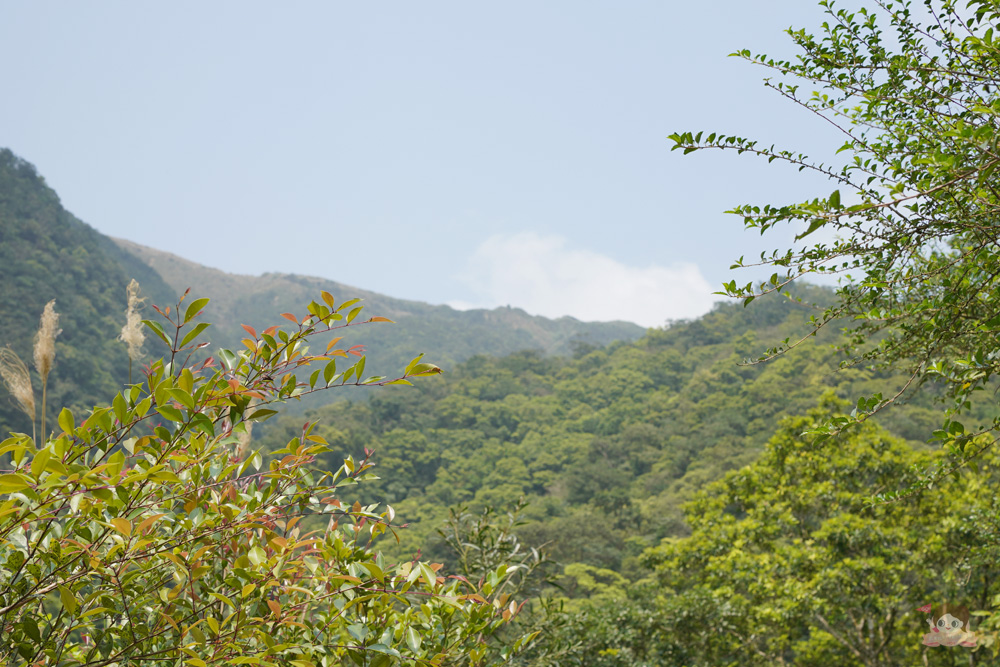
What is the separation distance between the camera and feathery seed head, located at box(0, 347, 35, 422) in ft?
5.23

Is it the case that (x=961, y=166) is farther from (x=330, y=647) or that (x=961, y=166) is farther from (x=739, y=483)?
(x=739, y=483)

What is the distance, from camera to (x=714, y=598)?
5949mm

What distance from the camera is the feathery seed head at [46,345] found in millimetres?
1648

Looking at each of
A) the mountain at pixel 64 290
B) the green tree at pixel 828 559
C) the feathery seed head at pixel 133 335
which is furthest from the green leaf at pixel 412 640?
the mountain at pixel 64 290

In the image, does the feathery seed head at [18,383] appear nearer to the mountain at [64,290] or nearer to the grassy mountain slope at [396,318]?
the mountain at [64,290]

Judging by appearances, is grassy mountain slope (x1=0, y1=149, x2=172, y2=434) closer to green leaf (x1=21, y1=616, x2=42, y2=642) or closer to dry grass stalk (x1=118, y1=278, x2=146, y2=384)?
dry grass stalk (x1=118, y1=278, x2=146, y2=384)

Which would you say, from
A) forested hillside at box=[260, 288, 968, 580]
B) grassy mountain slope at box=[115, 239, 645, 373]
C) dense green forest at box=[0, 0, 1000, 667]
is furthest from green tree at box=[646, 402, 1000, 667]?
grassy mountain slope at box=[115, 239, 645, 373]

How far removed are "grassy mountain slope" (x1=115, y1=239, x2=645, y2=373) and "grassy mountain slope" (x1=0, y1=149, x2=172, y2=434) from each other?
3664 cm

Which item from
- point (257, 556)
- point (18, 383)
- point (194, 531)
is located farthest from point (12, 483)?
point (18, 383)

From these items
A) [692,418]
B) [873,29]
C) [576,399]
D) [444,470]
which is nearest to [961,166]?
[873,29]

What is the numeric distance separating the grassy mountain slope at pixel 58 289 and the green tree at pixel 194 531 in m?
26.2

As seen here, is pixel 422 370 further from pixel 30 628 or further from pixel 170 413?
pixel 30 628

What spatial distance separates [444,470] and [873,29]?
30.5 m

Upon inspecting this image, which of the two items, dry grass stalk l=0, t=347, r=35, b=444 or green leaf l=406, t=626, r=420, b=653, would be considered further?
dry grass stalk l=0, t=347, r=35, b=444
